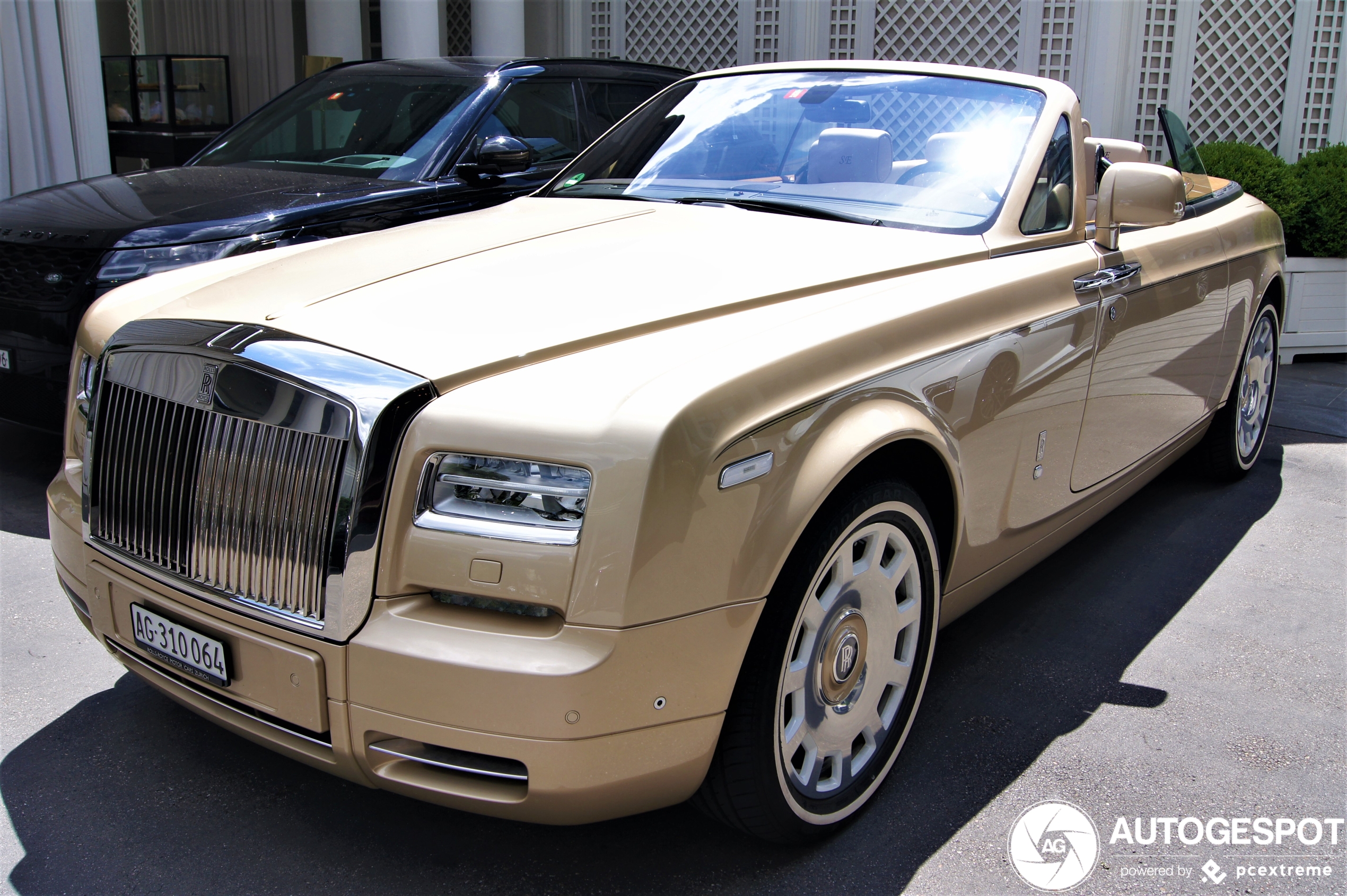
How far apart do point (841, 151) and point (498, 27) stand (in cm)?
774

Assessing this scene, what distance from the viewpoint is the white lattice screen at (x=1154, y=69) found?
30.2 ft

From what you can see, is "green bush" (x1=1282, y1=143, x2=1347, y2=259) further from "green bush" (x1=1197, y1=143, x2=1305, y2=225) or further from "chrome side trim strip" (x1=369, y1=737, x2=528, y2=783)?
"chrome side trim strip" (x1=369, y1=737, x2=528, y2=783)

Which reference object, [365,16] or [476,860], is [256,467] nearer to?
[476,860]

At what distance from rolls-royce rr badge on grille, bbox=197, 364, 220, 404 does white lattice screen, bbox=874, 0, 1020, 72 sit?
28.9 feet

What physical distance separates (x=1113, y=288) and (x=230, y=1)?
14.3 meters

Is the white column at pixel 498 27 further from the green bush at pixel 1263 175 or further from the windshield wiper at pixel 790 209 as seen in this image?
the windshield wiper at pixel 790 209

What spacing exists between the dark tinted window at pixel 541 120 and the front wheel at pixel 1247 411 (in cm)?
330

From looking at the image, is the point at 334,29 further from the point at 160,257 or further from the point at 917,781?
the point at 917,781

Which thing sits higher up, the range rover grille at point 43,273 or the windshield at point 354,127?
the windshield at point 354,127

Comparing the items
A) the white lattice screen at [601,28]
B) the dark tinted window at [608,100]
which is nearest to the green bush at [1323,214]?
the dark tinted window at [608,100]

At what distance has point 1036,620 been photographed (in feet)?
11.4

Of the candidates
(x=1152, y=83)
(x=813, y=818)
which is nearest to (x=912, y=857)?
(x=813, y=818)

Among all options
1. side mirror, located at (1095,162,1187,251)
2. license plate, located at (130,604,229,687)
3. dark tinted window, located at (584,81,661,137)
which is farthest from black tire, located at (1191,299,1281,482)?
license plate, located at (130,604,229,687)

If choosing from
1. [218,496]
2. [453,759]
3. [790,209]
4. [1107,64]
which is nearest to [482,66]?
[790,209]
